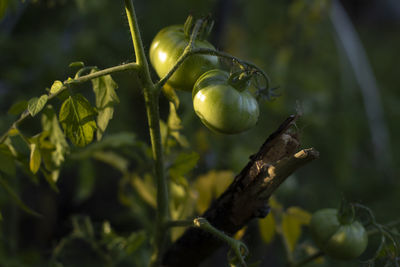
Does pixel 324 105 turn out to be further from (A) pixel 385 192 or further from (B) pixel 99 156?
(B) pixel 99 156

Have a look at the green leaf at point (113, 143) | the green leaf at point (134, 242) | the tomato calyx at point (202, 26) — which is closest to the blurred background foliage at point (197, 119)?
the green leaf at point (113, 143)

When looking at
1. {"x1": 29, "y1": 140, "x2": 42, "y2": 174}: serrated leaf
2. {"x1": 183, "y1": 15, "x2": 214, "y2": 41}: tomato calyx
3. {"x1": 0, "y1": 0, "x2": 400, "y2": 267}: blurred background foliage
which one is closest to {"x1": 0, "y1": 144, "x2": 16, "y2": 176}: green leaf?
{"x1": 29, "y1": 140, "x2": 42, "y2": 174}: serrated leaf

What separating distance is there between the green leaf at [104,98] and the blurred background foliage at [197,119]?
22.5 inches

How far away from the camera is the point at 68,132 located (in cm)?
72

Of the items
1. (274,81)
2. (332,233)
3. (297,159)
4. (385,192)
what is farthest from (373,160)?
(297,159)

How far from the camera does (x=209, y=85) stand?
0.71 m

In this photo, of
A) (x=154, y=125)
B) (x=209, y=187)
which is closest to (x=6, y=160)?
(x=154, y=125)

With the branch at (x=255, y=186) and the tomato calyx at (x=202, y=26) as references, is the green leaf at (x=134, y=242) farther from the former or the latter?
the tomato calyx at (x=202, y=26)

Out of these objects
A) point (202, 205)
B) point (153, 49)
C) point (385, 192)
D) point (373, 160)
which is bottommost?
point (373, 160)

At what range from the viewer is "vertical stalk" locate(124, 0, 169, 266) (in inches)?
26.3

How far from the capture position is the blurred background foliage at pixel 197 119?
6.04 ft

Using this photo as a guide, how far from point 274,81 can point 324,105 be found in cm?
46

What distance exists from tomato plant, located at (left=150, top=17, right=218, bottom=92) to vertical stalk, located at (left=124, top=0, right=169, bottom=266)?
2.9 inches

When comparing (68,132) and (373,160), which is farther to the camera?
(373,160)
